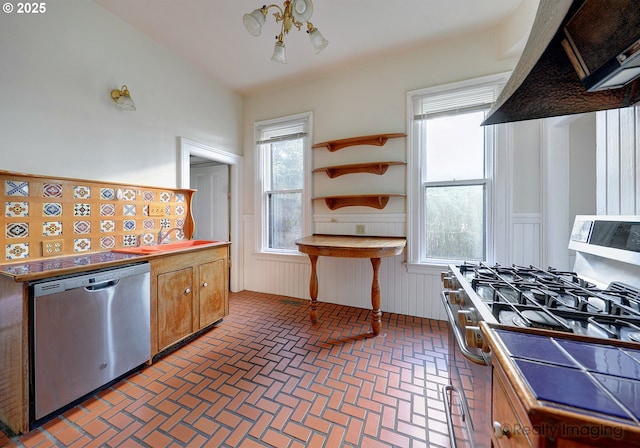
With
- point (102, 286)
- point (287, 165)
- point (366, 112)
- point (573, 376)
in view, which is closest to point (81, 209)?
point (102, 286)

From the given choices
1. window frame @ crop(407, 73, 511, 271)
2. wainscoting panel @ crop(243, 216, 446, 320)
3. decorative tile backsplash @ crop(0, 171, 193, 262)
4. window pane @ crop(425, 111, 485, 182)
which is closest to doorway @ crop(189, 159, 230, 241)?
wainscoting panel @ crop(243, 216, 446, 320)

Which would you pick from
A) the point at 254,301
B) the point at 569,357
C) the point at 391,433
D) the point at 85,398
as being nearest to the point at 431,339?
the point at 391,433

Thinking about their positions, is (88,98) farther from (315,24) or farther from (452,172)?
(452,172)

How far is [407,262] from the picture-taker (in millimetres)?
2723

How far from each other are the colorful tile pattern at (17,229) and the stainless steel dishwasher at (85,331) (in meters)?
0.62

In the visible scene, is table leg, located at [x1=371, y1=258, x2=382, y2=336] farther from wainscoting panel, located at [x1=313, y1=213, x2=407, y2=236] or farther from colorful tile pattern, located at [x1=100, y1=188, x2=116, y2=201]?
colorful tile pattern, located at [x1=100, y1=188, x2=116, y2=201]

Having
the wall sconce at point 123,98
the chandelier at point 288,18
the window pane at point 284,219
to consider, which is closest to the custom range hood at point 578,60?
the chandelier at point 288,18

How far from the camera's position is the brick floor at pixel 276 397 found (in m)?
1.26

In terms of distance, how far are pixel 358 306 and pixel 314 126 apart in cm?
244

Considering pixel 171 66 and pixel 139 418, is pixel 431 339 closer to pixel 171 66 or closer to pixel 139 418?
pixel 139 418

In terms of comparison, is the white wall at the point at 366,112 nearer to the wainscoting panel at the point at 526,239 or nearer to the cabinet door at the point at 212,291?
the wainscoting panel at the point at 526,239

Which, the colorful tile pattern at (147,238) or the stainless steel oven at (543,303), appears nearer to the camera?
the stainless steel oven at (543,303)

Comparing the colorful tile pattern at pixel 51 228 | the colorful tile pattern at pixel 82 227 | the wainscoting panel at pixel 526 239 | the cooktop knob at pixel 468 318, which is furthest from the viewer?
the wainscoting panel at pixel 526 239

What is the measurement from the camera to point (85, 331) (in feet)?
4.82
